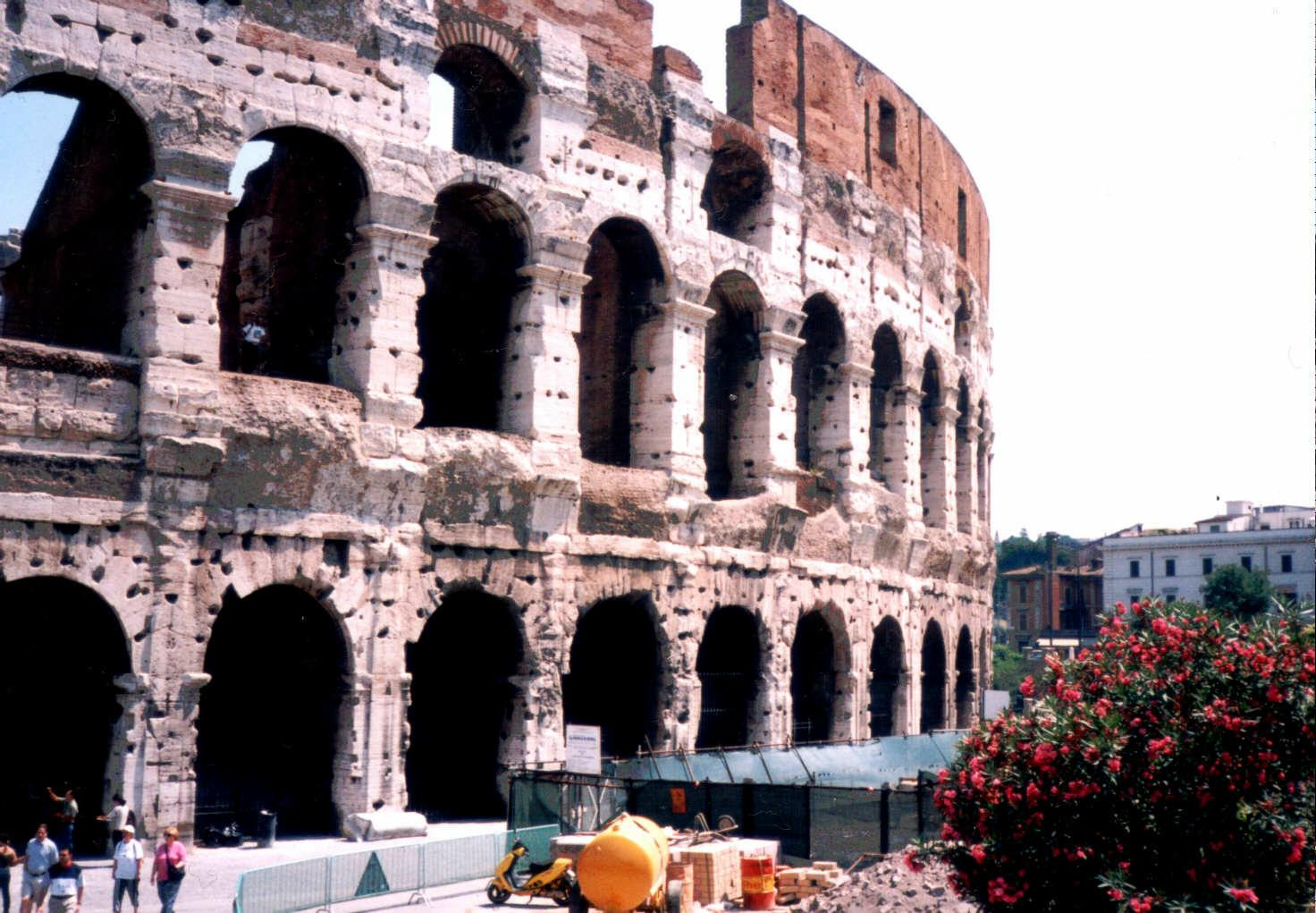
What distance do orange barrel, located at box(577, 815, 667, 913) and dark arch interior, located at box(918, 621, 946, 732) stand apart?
52.0ft

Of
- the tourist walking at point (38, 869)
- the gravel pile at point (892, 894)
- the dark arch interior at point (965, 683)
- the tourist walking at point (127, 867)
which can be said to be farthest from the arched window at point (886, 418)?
the tourist walking at point (38, 869)

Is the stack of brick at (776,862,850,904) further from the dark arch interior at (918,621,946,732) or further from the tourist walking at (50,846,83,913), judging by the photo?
the dark arch interior at (918,621,946,732)

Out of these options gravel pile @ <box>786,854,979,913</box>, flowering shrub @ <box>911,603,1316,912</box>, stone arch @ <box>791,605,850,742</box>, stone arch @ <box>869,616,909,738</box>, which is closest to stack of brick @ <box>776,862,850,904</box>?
gravel pile @ <box>786,854,979,913</box>

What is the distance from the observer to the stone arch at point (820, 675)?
21812 mm

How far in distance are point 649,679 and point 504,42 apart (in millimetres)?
8079

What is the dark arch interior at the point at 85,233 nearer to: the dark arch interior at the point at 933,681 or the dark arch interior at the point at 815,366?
the dark arch interior at the point at 815,366

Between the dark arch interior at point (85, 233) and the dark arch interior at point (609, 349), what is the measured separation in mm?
6100

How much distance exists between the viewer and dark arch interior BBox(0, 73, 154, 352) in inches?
560

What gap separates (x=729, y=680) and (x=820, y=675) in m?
2.46

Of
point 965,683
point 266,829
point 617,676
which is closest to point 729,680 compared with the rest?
point 617,676

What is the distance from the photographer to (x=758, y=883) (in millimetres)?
12070

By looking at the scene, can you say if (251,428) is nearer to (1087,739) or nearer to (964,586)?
(1087,739)

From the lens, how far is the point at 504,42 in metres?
16.8

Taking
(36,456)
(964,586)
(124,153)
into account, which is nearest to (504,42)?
(124,153)
